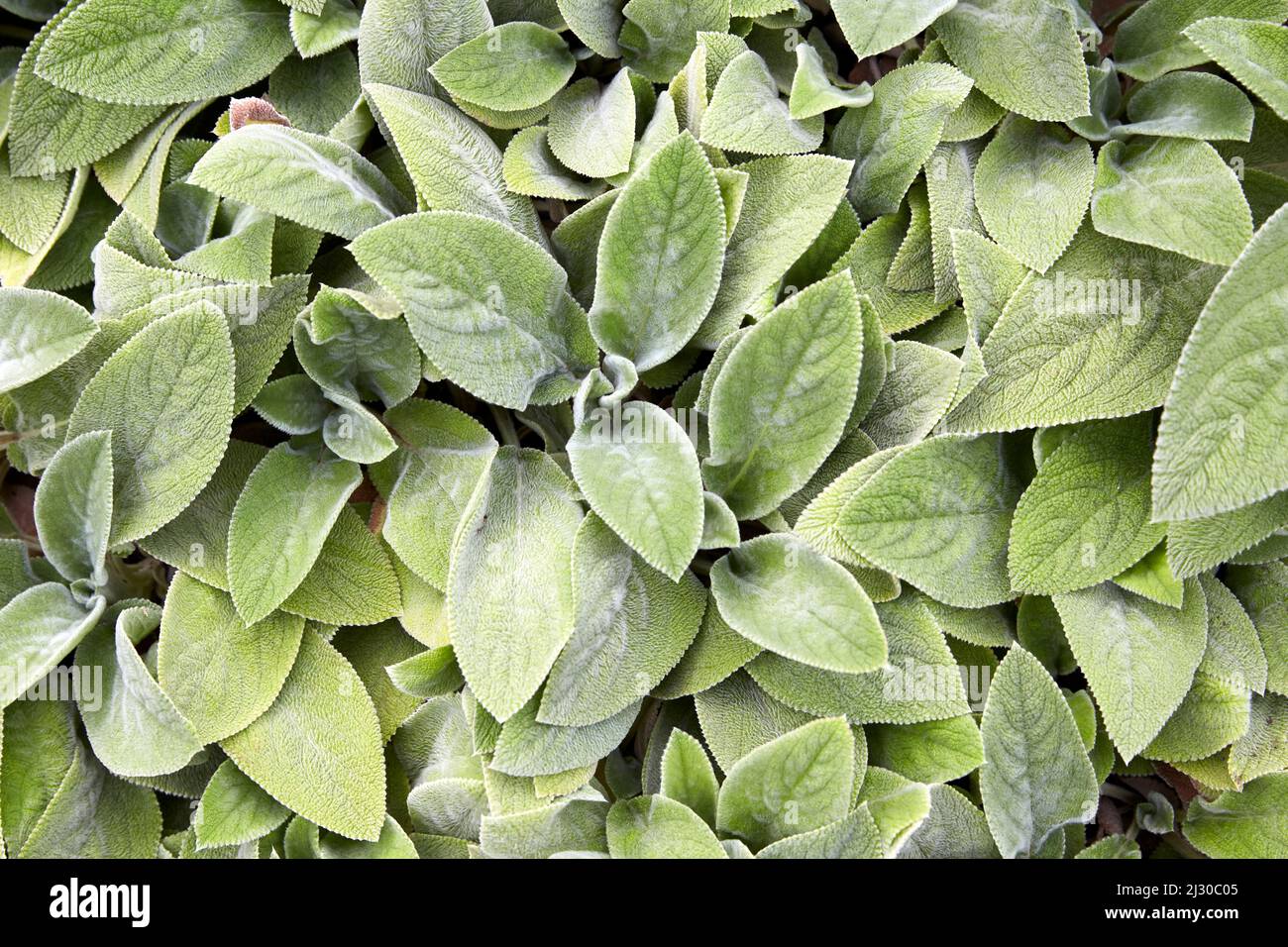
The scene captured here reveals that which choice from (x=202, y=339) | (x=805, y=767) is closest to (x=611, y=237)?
(x=202, y=339)

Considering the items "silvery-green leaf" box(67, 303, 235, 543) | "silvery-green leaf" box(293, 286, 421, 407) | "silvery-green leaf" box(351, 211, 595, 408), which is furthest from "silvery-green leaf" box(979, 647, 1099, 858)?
"silvery-green leaf" box(67, 303, 235, 543)

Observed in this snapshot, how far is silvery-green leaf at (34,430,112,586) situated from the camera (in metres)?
0.86

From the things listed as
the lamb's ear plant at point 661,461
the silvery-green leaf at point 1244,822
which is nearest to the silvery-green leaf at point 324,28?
the lamb's ear plant at point 661,461

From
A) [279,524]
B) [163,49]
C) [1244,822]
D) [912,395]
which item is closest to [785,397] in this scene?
[912,395]

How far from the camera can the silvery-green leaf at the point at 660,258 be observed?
0.83 metres

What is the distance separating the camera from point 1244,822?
→ 90 centimetres

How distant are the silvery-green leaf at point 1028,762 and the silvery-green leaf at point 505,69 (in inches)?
24.7

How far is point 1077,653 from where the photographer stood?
32.8 inches

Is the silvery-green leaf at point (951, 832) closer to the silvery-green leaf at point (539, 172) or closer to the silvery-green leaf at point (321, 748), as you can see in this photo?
the silvery-green leaf at point (321, 748)

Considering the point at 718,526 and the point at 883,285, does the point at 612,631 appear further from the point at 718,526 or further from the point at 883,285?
the point at 883,285

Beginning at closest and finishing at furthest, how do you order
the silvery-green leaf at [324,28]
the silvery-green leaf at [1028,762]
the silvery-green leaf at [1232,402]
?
the silvery-green leaf at [1232,402] → the silvery-green leaf at [1028,762] → the silvery-green leaf at [324,28]
